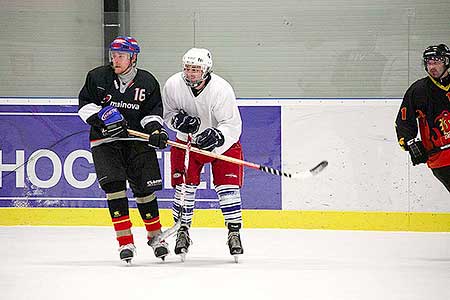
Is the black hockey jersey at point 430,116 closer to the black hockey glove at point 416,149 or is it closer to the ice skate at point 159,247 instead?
the black hockey glove at point 416,149

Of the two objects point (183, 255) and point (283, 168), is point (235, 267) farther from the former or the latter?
point (283, 168)

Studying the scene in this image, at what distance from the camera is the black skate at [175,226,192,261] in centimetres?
565

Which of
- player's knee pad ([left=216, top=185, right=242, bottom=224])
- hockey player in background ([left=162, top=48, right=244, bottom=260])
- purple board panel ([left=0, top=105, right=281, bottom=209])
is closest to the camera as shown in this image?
hockey player in background ([left=162, top=48, right=244, bottom=260])

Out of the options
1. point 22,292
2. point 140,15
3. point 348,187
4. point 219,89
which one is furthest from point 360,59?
point 22,292

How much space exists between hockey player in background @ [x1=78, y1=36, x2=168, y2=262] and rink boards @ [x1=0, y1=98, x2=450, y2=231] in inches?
76.2

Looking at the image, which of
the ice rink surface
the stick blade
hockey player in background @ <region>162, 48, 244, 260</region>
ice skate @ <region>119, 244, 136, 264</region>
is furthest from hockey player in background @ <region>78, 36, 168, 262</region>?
the stick blade

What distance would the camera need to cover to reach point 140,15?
26.3 ft

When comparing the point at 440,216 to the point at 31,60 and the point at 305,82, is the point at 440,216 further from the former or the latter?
the point at 31,60

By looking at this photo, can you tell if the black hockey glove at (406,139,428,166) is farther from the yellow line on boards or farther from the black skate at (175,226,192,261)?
the yellow line on boards

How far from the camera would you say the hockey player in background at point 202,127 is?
18.3 feet

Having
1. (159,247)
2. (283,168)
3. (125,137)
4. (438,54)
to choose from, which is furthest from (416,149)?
(283,168)

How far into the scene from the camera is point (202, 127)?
19.0 feet

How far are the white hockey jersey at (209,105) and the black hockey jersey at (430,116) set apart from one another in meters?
0.98

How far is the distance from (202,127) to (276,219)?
5.96ft
